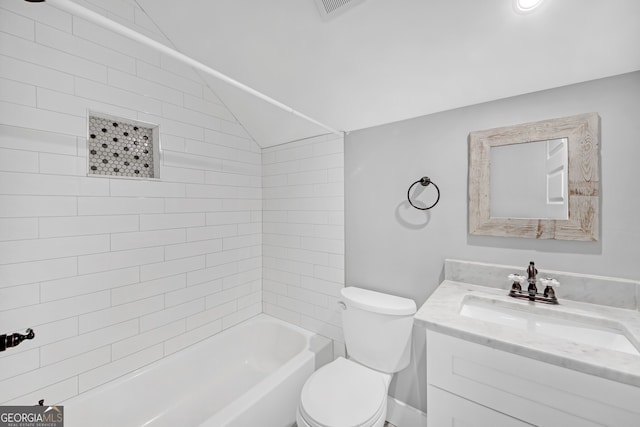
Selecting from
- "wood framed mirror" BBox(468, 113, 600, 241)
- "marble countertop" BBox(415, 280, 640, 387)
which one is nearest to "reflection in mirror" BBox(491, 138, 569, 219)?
"wood framed mirror" BBox(468, 113, 600, 241)

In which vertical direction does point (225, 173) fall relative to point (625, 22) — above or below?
below

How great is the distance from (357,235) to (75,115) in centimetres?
182

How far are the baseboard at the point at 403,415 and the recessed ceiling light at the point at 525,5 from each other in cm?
216

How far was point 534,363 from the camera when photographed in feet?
2.75

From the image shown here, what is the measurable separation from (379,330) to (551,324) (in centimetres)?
81

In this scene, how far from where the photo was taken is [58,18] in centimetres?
132

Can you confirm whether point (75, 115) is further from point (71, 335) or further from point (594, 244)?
point (594, 244)

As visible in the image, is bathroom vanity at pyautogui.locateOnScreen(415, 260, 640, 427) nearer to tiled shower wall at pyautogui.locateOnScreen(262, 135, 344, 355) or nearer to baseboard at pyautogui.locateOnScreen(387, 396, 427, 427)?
baseboard at pyautogui.locateOnScreen(387, 396, 427, 427)

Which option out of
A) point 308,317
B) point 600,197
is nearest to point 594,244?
point 600,197

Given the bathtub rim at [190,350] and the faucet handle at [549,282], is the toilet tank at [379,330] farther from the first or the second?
the faucet handle at [549,282]

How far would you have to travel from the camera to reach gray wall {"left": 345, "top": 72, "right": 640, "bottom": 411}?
Answer: 3.70 feet

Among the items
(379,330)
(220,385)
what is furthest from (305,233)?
(220,385)

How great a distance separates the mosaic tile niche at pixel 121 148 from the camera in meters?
1.50
